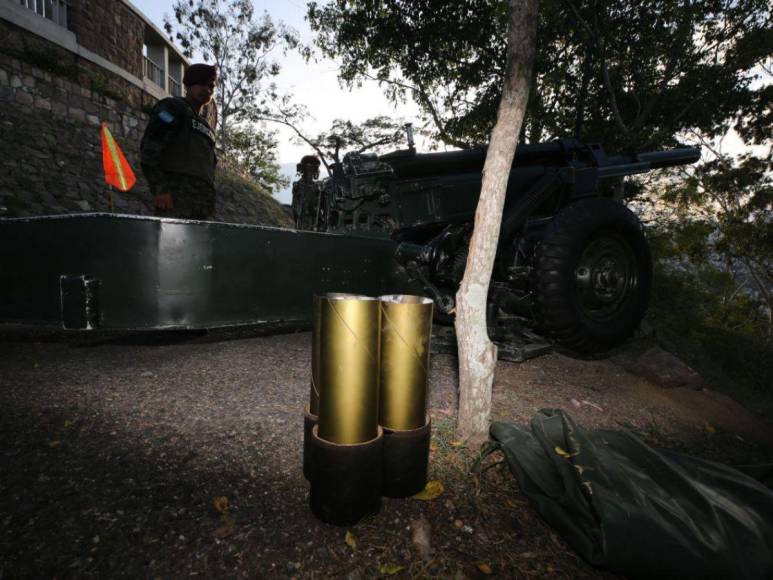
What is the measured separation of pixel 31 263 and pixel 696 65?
13.6 m

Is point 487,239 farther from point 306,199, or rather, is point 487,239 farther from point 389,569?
point 306,199

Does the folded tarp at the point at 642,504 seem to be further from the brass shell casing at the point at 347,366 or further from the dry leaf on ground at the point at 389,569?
the brass shell casing at the point at 347,366

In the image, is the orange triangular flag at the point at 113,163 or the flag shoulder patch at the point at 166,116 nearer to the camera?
the flag shoulder patch at the point at 166,116

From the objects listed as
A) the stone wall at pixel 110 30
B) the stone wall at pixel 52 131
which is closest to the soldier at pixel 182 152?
the stone wall at pixel 52 131

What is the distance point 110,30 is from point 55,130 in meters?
6.17

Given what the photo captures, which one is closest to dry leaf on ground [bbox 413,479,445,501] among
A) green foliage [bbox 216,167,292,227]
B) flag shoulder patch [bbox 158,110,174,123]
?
flag shoulder patch [bbox 158,110,174,123]

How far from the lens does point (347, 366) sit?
49.4 inches

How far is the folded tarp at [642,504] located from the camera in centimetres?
117

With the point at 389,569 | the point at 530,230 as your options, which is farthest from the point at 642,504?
the point at 530,230

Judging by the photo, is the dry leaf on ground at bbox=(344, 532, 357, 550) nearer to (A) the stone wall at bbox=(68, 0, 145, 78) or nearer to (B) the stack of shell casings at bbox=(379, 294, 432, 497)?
(B) the stack of shell casings at bbox=(379, 294, 432, 497)

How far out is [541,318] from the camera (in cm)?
296

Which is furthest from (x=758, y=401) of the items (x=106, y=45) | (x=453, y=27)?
(x=106, y=45)

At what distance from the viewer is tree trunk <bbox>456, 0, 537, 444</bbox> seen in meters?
1.79

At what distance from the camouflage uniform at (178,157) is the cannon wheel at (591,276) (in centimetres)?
312
